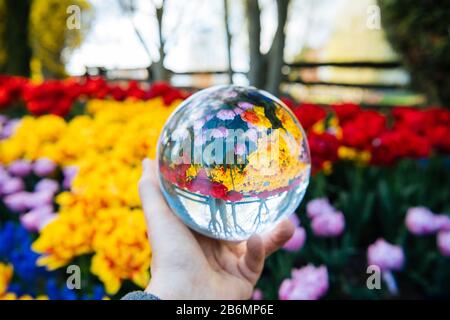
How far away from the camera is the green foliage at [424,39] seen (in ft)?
13.0

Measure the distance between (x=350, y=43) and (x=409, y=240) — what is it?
1121 inches

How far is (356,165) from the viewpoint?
2.19 metres

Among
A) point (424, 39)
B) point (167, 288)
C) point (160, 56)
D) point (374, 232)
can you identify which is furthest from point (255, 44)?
point (167, 288)

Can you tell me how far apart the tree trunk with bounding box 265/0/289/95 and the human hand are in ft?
10.00

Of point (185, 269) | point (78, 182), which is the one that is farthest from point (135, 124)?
point (185, 269)

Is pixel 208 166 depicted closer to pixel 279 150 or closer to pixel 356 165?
pixel 279 150

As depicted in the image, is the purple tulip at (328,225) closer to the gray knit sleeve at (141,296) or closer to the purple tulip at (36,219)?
the gray knit sleeve at (141,296)

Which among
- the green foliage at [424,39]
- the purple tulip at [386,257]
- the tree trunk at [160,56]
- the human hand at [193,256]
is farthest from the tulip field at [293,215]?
the tree trunk at [160,56]

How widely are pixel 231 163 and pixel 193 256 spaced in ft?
0.82

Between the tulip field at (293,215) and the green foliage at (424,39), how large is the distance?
1.74 m

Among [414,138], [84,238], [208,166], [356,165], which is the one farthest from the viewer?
[356,165]

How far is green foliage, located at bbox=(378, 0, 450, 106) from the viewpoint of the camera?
3.98 m

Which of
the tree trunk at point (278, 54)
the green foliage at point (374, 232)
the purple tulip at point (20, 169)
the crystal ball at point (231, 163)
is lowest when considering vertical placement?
the green foliage at point (374, 232)

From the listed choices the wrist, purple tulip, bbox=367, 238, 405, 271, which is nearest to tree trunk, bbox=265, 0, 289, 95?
purple tulip, bbox=367, 238, 405, 271
